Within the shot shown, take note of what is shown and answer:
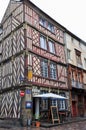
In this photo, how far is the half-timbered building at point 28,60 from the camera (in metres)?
12.9

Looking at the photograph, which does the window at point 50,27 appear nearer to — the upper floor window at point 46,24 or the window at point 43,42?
the upper floor window at point 46,24

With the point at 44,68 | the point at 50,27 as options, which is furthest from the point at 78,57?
the point at 44,68

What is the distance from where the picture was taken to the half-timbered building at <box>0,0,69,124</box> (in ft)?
42.4

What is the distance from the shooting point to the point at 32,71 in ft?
43.5

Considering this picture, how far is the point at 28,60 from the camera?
13320mm

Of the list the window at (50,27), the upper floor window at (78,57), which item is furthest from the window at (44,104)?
the upper floor window at (78,57)

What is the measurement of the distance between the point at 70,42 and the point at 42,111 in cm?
994

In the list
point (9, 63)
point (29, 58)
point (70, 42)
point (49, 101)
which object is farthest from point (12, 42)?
point (70, 42)

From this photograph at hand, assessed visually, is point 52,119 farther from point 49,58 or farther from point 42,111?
point 49,58

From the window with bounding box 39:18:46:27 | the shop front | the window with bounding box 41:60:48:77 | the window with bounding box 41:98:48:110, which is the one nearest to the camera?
the shop front

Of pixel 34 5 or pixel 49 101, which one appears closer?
pixel 49 101

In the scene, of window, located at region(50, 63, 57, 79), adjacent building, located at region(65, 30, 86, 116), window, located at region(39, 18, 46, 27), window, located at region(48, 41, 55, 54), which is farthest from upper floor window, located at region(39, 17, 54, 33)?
window, located at region(50, 63, 57, 79)

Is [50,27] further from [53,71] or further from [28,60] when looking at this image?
[28,60]

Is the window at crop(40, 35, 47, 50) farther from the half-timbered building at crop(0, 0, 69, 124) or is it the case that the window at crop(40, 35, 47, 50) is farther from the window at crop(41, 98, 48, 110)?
the window at crop(41, 98, 48, 110)
